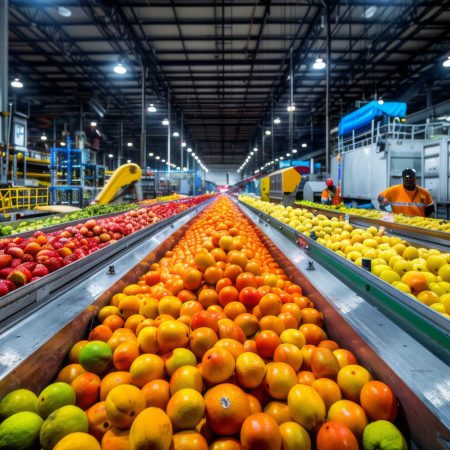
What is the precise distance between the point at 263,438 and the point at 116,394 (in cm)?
52

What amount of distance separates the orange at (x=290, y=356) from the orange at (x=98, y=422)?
0.73m

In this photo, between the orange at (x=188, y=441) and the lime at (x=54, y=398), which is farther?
the lime at (x=54, y=398)

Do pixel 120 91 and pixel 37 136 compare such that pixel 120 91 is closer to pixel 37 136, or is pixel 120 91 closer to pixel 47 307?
pixel 37 136

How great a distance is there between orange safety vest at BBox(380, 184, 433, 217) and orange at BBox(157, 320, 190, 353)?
20.0 ft

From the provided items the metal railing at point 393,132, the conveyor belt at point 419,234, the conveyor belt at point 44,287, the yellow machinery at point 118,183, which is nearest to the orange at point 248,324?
the conveyor belt at point 44,287

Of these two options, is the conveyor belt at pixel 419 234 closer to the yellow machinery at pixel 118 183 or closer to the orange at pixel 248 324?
the orange at pixel 248 324

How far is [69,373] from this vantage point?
1350 mm

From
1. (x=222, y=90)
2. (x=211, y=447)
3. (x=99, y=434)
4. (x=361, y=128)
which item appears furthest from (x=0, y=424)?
(x=222, y=90)

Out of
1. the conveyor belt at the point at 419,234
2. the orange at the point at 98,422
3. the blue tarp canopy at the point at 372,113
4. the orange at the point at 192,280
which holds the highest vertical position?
the blue tarp canopy at the point at 372,113

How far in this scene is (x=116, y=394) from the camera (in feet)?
3.60

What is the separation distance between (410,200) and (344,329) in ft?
18.6

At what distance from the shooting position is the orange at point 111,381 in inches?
49.8

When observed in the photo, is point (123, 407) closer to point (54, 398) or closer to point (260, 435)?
point (54, 398)

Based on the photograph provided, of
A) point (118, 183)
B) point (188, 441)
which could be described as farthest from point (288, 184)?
point (188, 441)
